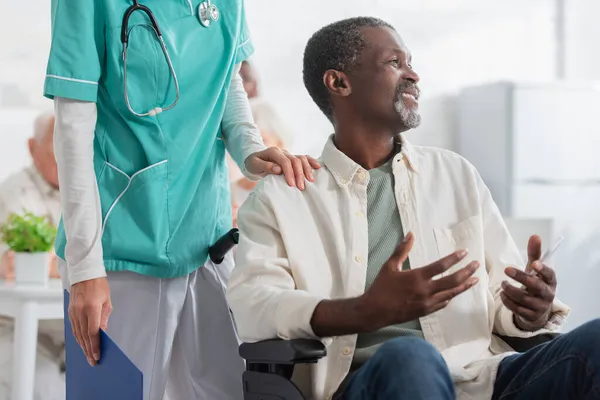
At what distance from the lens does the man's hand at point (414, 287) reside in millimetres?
1269

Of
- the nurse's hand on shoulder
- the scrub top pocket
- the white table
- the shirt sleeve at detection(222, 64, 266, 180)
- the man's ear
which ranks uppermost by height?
the man's ear

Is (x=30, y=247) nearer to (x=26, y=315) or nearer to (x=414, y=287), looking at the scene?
(x=26, y=315)

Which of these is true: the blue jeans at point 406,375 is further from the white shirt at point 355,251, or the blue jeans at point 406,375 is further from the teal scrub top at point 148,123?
the teal scrub top at point 148,123

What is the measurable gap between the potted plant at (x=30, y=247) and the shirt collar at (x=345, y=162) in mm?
1443

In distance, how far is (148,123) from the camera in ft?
5.24

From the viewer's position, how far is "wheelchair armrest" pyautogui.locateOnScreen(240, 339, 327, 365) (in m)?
1.34

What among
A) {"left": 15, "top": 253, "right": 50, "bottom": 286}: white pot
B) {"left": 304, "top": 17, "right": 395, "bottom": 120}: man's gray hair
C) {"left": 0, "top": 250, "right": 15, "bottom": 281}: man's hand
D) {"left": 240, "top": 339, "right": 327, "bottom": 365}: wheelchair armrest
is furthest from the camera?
{"left": 0, "top": 250, "right": 15, "bottom": 281}: man's hand

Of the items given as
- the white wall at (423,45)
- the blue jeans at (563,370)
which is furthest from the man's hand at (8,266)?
the blue jeans at (563,370)

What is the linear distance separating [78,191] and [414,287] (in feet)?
2.02

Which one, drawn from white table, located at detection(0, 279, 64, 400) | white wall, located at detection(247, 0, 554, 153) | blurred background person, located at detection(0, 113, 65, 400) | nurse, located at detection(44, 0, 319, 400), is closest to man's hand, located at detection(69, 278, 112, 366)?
nurse, located at detection(44, 0, 319, 400)

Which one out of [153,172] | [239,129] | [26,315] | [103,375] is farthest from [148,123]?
[26,315]

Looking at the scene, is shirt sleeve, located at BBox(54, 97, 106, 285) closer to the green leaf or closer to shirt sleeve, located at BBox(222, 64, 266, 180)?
shirt sleeve, located at BBox(222, 64, 266, 180)

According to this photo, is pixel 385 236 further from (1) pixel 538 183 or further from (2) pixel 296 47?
(1) pixel 538 183

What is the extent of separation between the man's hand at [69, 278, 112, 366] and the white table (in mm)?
1266
